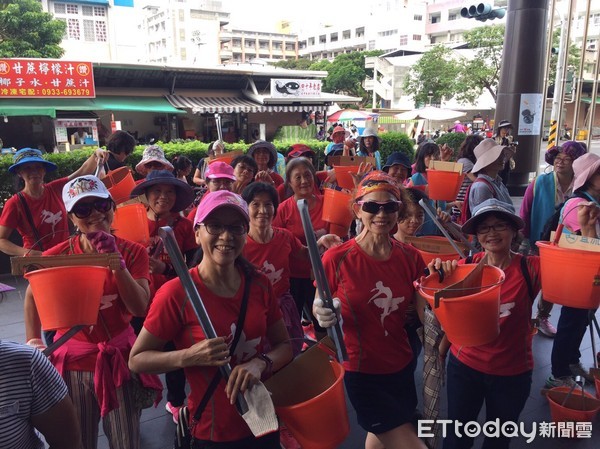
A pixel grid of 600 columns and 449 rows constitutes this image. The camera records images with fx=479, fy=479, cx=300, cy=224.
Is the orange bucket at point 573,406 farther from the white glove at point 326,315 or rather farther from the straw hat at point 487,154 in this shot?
the white glove at point 326,315

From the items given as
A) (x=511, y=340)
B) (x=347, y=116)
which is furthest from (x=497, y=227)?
(x=347, y=116)

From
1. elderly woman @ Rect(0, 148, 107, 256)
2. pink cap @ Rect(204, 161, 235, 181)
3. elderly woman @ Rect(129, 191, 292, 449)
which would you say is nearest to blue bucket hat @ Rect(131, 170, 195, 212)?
pink cap @ Rect(204, 161, 235, 181)

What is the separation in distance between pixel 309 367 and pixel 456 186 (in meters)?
2.91

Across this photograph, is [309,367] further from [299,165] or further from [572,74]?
[572,74]

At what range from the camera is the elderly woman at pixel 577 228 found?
9.19 feet

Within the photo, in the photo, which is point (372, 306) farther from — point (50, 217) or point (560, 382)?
point (50, 217)

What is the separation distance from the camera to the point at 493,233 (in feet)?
7.72

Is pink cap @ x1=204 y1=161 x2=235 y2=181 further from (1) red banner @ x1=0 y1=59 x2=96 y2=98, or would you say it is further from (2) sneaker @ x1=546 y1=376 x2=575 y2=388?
(1) red banner @ x1=0 y1=59 x2=96 y2=98

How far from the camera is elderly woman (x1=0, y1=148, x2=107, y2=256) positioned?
3594 millimetres

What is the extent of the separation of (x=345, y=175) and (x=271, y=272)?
1.73 meters

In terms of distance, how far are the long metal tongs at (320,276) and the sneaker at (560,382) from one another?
235 centimetres

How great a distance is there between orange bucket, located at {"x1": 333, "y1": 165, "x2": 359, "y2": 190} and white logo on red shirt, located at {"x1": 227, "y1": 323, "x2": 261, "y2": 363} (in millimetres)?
2762

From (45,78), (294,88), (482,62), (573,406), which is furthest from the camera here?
(482,62)

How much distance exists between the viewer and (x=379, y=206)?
2.33 meters
